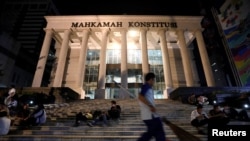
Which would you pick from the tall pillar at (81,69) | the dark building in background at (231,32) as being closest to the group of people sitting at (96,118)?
the tall pillar at (81,69)

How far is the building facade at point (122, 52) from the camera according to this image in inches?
910

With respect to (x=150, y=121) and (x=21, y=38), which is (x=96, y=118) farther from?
(x=21, y=38)

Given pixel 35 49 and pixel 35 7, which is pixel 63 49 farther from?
pixel 35 7

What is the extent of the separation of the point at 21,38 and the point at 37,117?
6280cm

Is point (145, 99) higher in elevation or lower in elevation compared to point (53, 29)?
lower

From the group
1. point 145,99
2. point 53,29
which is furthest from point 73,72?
point 145,99

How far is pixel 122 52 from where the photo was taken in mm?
24000

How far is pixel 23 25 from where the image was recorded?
61.3m

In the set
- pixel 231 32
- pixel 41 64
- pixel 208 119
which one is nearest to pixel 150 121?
pixel 208 119

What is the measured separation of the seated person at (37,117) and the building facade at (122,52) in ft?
47.2

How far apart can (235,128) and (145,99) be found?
5.47 feet

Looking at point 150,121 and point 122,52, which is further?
point 122,52

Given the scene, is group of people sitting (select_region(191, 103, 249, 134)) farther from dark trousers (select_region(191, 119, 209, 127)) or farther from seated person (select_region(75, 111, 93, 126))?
seated person (select_region(75, 111, 93, 126))

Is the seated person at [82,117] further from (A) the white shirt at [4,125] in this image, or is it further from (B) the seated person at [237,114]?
(B) the seated person at [237,114]
